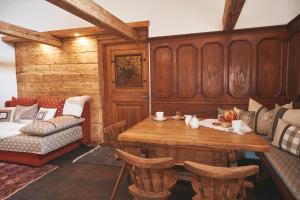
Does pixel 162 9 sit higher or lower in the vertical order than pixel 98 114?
higher

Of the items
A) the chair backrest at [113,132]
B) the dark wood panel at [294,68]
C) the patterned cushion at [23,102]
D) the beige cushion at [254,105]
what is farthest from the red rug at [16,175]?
the dark wood panel at [294,68]

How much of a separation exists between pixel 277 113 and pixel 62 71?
13.4 ft

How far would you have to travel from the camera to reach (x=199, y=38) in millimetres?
3529

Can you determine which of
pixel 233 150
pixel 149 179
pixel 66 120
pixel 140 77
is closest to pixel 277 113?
pixel 233 150

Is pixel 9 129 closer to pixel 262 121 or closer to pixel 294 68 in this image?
pixel 262 121

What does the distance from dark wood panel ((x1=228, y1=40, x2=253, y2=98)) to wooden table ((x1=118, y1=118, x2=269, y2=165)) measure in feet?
5.26

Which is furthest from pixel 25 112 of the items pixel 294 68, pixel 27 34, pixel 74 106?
pixel 294 68

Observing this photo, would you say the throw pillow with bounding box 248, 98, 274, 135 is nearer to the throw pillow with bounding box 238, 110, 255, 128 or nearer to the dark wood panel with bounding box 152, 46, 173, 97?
the throw pillow with bounding box 238, 110, 255, 128

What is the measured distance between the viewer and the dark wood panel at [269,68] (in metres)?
3.23

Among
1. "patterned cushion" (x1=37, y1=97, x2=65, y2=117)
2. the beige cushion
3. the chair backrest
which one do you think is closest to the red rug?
"patterned cushion" (x1=37, y1=97, x2=65, y2=117)

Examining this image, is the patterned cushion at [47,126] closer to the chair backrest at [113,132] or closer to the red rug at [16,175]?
the red rug at [16,175]

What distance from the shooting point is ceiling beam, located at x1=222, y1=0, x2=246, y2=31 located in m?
2.21

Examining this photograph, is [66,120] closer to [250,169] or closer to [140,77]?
[140,77]

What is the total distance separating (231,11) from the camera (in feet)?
8.05
